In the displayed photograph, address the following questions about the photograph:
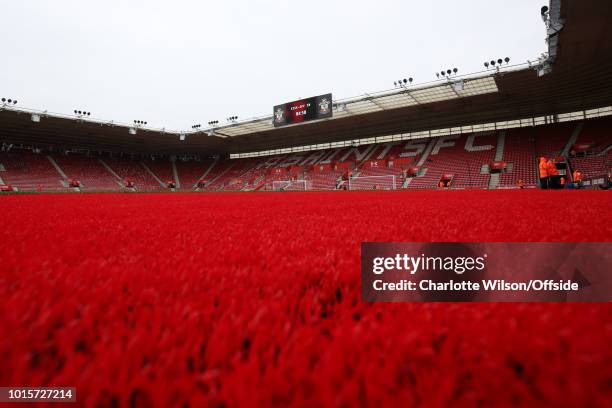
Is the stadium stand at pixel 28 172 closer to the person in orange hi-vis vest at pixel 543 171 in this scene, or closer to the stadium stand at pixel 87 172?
the stadium stand at pixel 87 172

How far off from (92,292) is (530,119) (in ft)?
101

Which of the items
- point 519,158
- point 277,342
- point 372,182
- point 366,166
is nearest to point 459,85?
point 519,158

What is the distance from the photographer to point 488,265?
87 cm

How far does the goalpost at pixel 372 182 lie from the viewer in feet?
78.6

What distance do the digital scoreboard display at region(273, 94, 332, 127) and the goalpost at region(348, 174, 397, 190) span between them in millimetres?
6684

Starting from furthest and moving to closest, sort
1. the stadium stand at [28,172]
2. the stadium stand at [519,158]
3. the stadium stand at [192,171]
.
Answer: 1. the stadium stand at [192,171]
2. the stadium stand at [28,172]
3. the stadium stand at [519,158]

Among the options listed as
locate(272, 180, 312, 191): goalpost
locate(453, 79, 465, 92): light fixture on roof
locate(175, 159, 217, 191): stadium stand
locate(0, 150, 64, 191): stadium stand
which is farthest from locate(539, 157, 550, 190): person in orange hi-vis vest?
locate(0, 150, 64, 191): stadium stand

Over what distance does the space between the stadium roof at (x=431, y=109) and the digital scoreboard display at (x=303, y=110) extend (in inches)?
36.0

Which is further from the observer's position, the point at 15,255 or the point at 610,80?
the point at 610,80

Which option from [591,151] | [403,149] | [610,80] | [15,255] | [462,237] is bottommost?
[462,237]

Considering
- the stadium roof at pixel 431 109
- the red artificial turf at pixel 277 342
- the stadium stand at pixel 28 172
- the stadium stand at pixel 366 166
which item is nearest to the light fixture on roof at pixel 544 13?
the stadium roof at pixel 431 109

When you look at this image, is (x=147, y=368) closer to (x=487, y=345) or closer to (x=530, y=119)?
(x=487, y=345)

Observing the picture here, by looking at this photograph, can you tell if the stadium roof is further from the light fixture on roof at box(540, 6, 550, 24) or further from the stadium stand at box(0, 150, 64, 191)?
the stadium stand at box(0, 150, 64, 191)

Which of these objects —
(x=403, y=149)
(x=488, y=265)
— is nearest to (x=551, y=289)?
(x=488, y=265)
